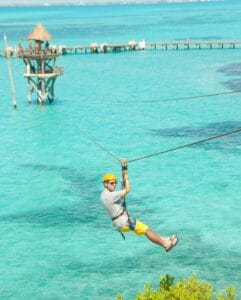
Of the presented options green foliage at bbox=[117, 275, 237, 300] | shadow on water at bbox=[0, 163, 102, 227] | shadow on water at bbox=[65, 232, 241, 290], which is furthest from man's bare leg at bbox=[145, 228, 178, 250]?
shadow on water at bbox=[0, 163, 102, 227]

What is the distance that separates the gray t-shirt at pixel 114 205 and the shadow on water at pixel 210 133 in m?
20.2

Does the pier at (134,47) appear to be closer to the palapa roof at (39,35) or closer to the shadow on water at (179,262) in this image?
the palapa roof at (39,35)

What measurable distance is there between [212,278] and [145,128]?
2211cm

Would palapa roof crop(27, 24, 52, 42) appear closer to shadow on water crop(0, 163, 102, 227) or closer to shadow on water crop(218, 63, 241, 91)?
shadow on water crop(218, 63, 241, 91)

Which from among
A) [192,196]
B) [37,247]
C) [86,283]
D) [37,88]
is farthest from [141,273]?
[37,88]

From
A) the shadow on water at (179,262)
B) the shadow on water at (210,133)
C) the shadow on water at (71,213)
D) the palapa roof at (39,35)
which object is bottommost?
the shadow on water at (210,133)

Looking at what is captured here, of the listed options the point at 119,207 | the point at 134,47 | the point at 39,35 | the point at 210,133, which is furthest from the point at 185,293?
the point at 134,47

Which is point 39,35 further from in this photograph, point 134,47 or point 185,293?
point 134,47

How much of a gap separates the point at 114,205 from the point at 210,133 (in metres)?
24.3

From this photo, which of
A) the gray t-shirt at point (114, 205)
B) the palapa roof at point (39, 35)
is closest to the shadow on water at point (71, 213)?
the gray t-shirt at point (114, 205)

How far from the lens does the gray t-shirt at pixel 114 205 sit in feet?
47.9

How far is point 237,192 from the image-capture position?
27719mm

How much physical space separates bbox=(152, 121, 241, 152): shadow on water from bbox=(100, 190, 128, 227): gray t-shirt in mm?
20225

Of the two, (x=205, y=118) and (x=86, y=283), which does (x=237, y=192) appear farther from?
(x=205, y=118)
